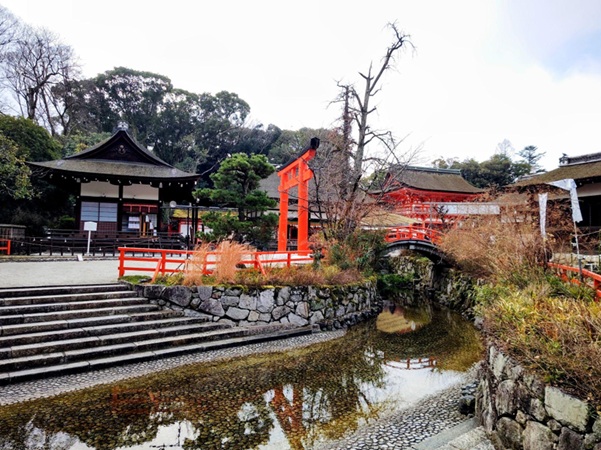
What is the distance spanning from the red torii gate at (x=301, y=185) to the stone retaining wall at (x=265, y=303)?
158 inches

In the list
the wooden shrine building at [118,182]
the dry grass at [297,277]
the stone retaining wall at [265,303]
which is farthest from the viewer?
the wooden shrine building at [118,182]

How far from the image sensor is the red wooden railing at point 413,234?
15062 millimetres

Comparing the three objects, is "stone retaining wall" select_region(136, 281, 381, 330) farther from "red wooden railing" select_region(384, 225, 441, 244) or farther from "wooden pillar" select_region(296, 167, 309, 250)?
"red wooden railing" select_region(384, 225, 441, 244)

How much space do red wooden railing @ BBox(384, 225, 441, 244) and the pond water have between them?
723 cm

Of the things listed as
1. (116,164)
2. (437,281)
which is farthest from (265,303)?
(116,164)

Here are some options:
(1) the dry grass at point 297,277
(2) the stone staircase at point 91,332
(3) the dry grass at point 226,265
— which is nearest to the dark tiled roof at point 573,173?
(1) the dry grass at point 297,277

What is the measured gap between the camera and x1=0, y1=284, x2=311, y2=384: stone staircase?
5.95 metres

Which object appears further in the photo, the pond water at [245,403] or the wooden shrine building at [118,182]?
the wooden shrine building at [118,182]

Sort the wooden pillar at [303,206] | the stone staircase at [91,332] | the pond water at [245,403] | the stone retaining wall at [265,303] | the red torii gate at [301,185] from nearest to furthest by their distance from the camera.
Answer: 1. the pond water at [245,403]
2. the stone staircase at [91,332]
3. the stone retaining wall at [265,303]
4. the red torii gate at [301,185]
5. the wooden pillar at [303,206]

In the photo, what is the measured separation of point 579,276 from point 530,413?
338 cm

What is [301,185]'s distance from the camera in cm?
1374

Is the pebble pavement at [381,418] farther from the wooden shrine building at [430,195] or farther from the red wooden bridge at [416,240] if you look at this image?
the wooden shrine building at [430,195]

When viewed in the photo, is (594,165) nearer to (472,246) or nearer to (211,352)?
(472,246)

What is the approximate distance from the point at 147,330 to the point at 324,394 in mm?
4125
